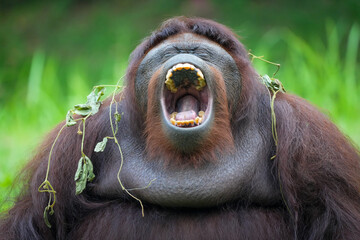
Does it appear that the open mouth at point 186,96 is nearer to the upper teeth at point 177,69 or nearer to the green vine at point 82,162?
the upper teeth at point 177,69

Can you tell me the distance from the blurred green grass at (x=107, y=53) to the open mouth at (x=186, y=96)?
253 cm

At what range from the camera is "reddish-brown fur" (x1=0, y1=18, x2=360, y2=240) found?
3.61 m

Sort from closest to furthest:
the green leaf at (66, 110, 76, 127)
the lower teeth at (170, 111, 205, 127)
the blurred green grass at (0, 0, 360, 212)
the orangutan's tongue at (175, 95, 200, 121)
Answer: the lower teeth at (170, 111, 205, 127) → the orangutan's tongue at (175, 95, 200, 121) → the green leaf at (66, 110, 76, 127) → the blurred green grass at (0, 0, 360, 212)

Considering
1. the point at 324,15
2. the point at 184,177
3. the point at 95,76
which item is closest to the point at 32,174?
the point at 184,177

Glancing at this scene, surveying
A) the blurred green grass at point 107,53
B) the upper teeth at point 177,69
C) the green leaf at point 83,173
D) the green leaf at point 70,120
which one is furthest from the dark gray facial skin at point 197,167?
the blurred green grass at point 107,53

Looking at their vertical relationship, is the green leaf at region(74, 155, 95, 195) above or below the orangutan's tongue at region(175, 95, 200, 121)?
below

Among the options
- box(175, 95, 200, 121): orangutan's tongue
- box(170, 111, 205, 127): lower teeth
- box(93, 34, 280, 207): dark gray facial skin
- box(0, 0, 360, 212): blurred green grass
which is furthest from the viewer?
box(0, 0, 360, 212): blurred green grass

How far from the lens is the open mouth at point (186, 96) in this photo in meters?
3.54

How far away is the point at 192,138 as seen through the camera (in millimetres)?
3500

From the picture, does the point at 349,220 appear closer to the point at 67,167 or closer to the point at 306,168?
the point at 306,168

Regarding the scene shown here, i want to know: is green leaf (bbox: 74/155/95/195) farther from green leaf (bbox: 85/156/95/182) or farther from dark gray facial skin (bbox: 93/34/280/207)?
dark gray facial skin (bbox: 93/34/280/207)

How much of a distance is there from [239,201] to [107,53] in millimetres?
7725

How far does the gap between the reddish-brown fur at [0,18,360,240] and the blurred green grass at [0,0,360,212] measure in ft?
6.13

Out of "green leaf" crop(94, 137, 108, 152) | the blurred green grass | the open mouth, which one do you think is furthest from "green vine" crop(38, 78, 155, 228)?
the blurred green grass
